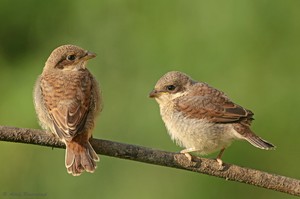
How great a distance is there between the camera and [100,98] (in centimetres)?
619

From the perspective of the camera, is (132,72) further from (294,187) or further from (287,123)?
(294,187)

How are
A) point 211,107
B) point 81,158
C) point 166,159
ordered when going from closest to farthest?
1. point 166,159
2. point 81,158
3. point 211,107

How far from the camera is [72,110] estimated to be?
19.5 feet

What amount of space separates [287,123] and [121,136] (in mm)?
1512

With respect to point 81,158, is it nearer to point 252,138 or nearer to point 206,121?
point 206,121

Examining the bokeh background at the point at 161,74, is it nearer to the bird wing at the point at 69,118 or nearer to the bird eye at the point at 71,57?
the bird eye at the point at 71,57

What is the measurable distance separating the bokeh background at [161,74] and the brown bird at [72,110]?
1272mm

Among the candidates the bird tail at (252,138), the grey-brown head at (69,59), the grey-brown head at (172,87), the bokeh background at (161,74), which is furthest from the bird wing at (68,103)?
the bokeh background at (161,74)

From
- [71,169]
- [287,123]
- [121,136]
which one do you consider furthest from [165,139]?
[71,169]

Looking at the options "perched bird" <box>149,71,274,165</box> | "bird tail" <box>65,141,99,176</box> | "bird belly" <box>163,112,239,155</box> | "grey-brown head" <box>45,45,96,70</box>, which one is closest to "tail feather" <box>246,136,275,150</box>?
"perched bird" <box>149,71,274,165</box>

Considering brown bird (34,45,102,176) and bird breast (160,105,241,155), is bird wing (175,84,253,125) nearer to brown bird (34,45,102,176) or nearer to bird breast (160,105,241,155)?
bird breast (160,105,241,155)

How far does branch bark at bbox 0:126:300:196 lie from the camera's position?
5438mm

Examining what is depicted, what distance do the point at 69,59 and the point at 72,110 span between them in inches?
35.3

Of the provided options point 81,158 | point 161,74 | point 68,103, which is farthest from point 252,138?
point 161,74
